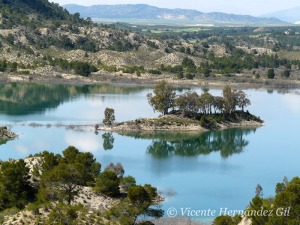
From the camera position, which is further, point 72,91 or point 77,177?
point 72,91

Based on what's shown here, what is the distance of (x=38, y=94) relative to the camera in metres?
100

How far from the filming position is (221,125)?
7738 cm

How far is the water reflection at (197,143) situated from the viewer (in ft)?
212

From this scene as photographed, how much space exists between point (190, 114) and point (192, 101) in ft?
6.17

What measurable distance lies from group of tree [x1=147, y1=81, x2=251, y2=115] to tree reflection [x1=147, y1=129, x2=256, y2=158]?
14.1 feet

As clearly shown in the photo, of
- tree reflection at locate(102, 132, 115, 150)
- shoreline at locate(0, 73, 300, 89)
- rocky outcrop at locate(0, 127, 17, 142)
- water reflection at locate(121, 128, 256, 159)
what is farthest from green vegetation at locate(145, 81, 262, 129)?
shoreline at locate(0, 73, 300, 89)

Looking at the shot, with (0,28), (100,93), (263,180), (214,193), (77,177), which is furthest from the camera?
(0,28)

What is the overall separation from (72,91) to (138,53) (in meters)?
36.6

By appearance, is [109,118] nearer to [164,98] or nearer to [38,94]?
[164,98]

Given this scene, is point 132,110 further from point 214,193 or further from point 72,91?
point 214,193

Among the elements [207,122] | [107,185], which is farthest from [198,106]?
[107,185]

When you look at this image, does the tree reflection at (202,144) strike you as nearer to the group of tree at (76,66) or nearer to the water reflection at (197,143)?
the water reflection at (197,143)

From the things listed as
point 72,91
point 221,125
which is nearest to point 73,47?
point 72,91

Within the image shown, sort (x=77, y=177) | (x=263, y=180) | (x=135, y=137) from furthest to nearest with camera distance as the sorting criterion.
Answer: (x=135, y=137)
(x=263, y=180)
(x=77, y=177)
